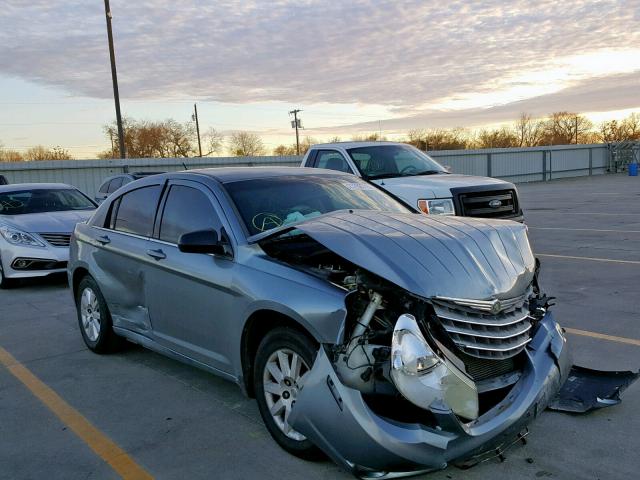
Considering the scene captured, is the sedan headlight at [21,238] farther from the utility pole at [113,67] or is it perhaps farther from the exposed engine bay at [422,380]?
the utility pole at [113,67]

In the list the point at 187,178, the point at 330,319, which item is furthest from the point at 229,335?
the point at 187,178

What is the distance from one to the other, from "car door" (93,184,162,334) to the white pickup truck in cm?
323

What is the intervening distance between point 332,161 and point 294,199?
17.9ft

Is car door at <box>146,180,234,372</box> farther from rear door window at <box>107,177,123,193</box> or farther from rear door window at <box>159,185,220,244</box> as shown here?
rear door window at <box>107,177,123,193</box>

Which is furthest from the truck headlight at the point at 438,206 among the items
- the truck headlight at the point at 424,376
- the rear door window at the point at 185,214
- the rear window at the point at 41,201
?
the rear window at the point at 41,201

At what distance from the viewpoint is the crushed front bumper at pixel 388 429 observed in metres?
2.84

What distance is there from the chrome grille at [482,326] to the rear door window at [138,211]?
2828mm

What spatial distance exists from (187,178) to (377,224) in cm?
182

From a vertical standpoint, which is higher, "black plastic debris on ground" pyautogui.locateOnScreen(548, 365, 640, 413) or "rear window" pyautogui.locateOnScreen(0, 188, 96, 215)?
"rear window" pyautogui.locateOnScreen(0, 188, 96, 215)

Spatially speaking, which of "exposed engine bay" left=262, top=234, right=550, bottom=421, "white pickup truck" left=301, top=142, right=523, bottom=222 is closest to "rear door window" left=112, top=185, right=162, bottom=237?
"exposed engine bay" left=262, top=234, right=550, bottom=421

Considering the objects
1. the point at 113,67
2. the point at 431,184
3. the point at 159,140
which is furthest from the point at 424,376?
the point at 159,140

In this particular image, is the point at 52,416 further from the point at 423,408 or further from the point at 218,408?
the point at 423,408

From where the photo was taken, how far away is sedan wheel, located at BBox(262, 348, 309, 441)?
3428 millimetres

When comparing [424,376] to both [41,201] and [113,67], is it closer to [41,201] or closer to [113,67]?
[41,201]
